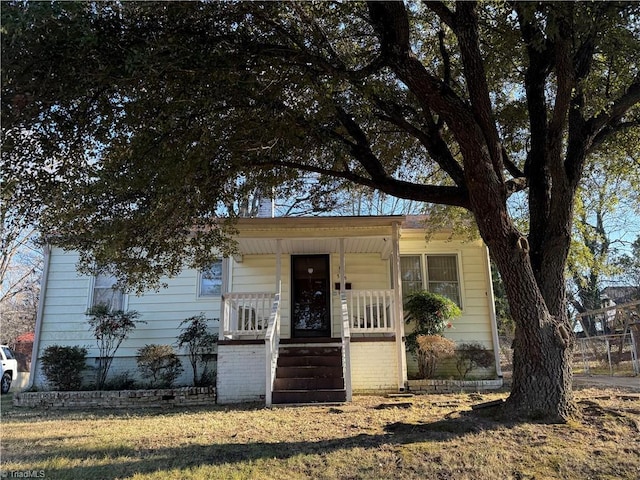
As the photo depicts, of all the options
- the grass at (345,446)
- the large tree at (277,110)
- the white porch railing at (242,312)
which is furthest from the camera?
the white porch railing at (242,312)

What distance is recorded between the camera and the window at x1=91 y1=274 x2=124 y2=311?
1159cm

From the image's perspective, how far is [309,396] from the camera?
8227 millimetres

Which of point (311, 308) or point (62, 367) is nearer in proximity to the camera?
point (62, 367)

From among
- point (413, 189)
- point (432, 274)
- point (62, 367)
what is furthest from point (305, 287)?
point (62, 367)

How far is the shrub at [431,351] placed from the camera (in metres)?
9.55

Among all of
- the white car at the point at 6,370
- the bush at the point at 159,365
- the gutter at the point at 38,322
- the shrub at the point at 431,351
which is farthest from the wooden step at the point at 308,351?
the white car at the point at 6,370

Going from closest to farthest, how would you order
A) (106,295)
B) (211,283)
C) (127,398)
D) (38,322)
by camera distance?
1. (127,398)
2. (38,322)
3. (106,295)
4. (211,283)

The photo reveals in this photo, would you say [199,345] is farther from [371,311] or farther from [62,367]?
[371,311]

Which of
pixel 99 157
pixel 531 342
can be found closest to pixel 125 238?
pixel 99 157

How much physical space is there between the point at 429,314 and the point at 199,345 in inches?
203

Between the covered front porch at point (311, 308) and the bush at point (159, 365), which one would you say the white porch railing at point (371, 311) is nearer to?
the covered front porch at point (311, 308)

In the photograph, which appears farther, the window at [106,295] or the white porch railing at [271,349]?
the window at [106,295]

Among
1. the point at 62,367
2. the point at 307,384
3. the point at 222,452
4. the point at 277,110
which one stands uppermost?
the point at 277,110

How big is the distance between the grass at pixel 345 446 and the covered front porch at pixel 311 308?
2139mm
